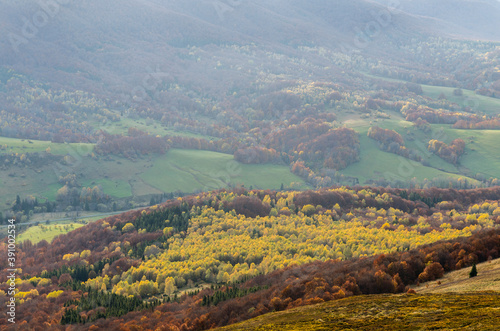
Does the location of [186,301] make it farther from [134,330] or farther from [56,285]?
[56,285]

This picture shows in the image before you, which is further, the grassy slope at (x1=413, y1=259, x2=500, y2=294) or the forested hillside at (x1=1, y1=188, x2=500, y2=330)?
the forested hillside at (x1=1, y1=188, x2=500, y2=330)

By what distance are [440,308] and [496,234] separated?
28.1 meters

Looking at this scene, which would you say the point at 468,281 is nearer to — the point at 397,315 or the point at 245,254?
the point at 397,315

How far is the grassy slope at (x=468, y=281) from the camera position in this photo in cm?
3603

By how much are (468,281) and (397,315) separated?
11.2 meters

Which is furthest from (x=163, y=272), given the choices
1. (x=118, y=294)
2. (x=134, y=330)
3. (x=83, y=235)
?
(x=83, y=235)

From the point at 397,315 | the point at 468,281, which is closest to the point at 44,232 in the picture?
the point at 468,281

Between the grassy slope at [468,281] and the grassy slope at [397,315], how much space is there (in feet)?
11.2

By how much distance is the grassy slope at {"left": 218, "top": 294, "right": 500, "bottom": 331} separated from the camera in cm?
2840

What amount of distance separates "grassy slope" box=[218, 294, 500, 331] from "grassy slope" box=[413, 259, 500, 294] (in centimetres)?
342

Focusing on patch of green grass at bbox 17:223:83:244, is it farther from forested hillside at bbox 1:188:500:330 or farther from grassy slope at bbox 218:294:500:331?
grassy slope at bbox 218:294:500:331

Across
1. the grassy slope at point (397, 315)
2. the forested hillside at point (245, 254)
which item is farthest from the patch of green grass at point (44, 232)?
the grassy slope at point (397, 315)

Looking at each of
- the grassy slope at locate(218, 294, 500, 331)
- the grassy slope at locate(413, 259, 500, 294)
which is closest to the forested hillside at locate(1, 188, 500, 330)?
the grassy slope at locate(413, 259, 500, 294)

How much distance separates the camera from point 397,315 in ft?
107
